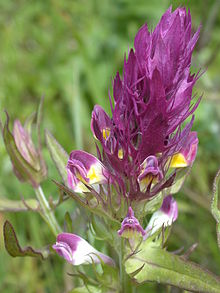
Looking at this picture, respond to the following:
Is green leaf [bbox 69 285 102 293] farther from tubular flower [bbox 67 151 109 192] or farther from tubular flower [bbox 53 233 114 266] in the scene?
tubular flower [bbox 67 151 109 192]

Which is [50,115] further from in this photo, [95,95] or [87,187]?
[87,187]

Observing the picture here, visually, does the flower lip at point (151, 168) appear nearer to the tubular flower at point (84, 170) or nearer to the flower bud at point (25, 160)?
the tubular flower at point (84, 170)

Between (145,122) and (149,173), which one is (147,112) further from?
(149,173)

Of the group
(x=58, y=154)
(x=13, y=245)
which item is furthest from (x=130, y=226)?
(x=58, y=154)

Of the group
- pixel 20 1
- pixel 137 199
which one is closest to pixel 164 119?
pixel 137 199

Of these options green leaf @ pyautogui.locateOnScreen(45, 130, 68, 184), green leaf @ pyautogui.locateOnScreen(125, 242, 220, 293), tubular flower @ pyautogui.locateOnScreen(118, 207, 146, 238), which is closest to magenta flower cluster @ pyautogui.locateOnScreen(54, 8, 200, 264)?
tubular flower @ pyautogui.locateOnScreen(118, 207, 146, 238)
